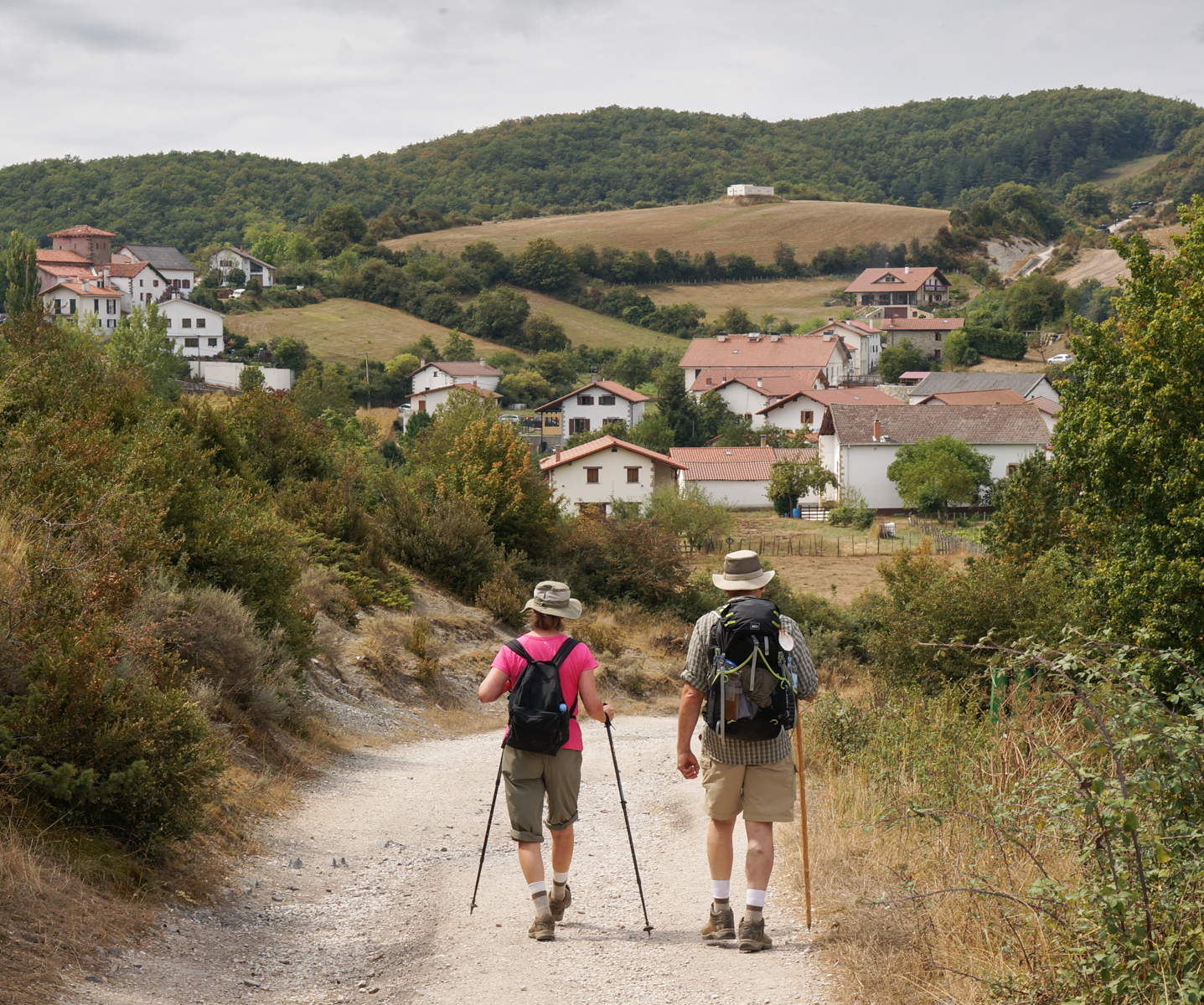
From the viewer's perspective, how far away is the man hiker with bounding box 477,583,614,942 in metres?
5.55

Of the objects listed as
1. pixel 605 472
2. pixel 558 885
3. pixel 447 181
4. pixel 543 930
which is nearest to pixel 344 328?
pixel 605 472

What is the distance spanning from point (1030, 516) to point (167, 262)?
337 feet

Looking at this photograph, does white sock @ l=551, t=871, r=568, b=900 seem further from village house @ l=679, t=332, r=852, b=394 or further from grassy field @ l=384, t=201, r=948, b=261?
grassy field @ l=384, t=201, r=948, b=261

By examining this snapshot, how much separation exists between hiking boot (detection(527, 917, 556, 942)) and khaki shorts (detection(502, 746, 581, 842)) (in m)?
0.39

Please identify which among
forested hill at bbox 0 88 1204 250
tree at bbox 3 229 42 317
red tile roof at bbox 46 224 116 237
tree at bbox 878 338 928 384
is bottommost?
tree at bbox 878 338 928 384

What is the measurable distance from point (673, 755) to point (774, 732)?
257 inches

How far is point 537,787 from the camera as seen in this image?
18.6ft

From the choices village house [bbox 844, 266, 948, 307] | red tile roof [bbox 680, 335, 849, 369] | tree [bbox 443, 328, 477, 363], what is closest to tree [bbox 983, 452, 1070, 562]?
red tile roof [bbox 680, 335, 849, 369]

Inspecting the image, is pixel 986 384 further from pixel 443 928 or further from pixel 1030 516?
pixel 443 928

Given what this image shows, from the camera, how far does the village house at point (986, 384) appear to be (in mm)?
79000

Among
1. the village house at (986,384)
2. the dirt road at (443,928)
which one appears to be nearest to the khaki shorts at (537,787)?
the dirt road at (443,928)

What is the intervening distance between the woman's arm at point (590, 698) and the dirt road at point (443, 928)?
1.11 metres

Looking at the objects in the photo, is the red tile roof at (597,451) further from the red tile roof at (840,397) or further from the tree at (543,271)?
the tree at (543,271)

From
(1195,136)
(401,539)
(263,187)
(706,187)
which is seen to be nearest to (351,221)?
(263,187)
